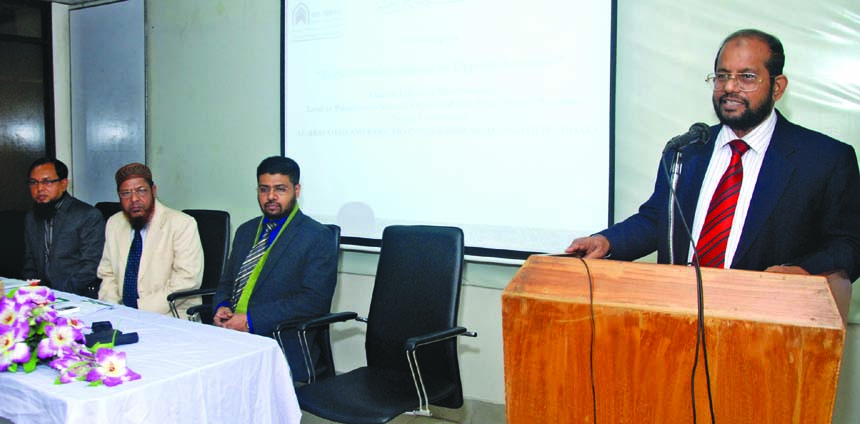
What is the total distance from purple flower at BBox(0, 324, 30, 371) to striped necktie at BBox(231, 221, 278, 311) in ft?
3.87

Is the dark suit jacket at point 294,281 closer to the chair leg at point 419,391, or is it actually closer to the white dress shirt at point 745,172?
the chair leg at point 419,391

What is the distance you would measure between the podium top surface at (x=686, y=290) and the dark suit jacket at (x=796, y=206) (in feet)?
0.93

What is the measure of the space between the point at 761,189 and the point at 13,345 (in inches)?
79.4

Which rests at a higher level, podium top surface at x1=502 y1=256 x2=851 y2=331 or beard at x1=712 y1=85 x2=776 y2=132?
beard at x1=712 y1=85 x2=776 y2=132

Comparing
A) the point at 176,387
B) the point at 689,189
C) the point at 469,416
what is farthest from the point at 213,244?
the point at 689,189

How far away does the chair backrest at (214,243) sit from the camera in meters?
3.39

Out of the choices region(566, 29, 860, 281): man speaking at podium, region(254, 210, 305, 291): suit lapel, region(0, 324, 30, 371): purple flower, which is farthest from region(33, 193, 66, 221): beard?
region(566, 29, 860, 281): man speaking at podium

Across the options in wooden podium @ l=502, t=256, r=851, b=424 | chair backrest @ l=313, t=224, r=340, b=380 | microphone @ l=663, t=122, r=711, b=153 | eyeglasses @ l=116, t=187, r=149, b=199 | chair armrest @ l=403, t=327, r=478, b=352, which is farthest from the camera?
eyeglasses @ l=116, t=187, r=149, b=199

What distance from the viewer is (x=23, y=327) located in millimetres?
1785

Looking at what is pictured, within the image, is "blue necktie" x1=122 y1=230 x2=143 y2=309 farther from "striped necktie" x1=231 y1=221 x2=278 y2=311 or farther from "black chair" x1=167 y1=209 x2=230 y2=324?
"striped necktie" x1=231 y1=221 x2=278 y2=311

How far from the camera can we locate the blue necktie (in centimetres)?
329

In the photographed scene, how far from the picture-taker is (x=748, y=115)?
180 centimetres

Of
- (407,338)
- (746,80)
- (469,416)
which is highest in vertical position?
(746,80)

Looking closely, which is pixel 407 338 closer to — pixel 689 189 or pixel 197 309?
pixel 197 309
